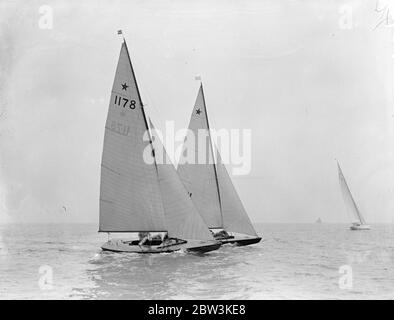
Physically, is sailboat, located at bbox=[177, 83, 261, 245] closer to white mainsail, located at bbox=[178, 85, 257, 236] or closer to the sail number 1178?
white mainsail, located at bbox=[178, 85, 257, 236]

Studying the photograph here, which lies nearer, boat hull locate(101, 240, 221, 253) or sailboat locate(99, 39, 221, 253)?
boat hull locate(101, 240, 221, 253)

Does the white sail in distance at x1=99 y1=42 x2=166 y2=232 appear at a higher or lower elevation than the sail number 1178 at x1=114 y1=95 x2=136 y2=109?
lower

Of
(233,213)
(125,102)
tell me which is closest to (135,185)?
(125,102)

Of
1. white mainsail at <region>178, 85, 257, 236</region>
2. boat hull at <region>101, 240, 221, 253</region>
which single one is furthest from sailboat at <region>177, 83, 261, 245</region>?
boat hull at <region>101, 240, 221, 253</region>

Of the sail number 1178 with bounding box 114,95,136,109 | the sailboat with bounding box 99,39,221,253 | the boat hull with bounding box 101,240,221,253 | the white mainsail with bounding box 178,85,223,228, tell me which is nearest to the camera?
the boat hull with bounding box 101,240,221,253

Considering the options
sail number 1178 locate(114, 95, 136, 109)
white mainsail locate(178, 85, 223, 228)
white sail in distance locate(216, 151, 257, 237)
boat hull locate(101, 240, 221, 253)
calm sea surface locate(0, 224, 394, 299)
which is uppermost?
sail number 1178 locate(114, 95, 136, 109)

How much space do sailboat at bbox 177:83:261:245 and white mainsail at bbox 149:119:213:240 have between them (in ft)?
23.8

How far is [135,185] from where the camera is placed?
3275cm

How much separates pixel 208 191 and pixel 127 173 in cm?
980

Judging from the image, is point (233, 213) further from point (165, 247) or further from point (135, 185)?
point (135, 185)

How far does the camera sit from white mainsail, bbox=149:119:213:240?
103ft

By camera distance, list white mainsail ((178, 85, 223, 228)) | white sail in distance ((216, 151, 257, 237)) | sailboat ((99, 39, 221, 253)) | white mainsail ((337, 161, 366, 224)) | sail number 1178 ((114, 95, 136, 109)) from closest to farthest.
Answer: sailboat ((99, 39, 221, 253)) → sail number 1178 ((114, 95, 136, 109)) → white mainsail ((178, 85, 223, 228)) → white sail in distance ((216, 151, 257, 237)) → white mainsail ((337, 161, 366, 224))
